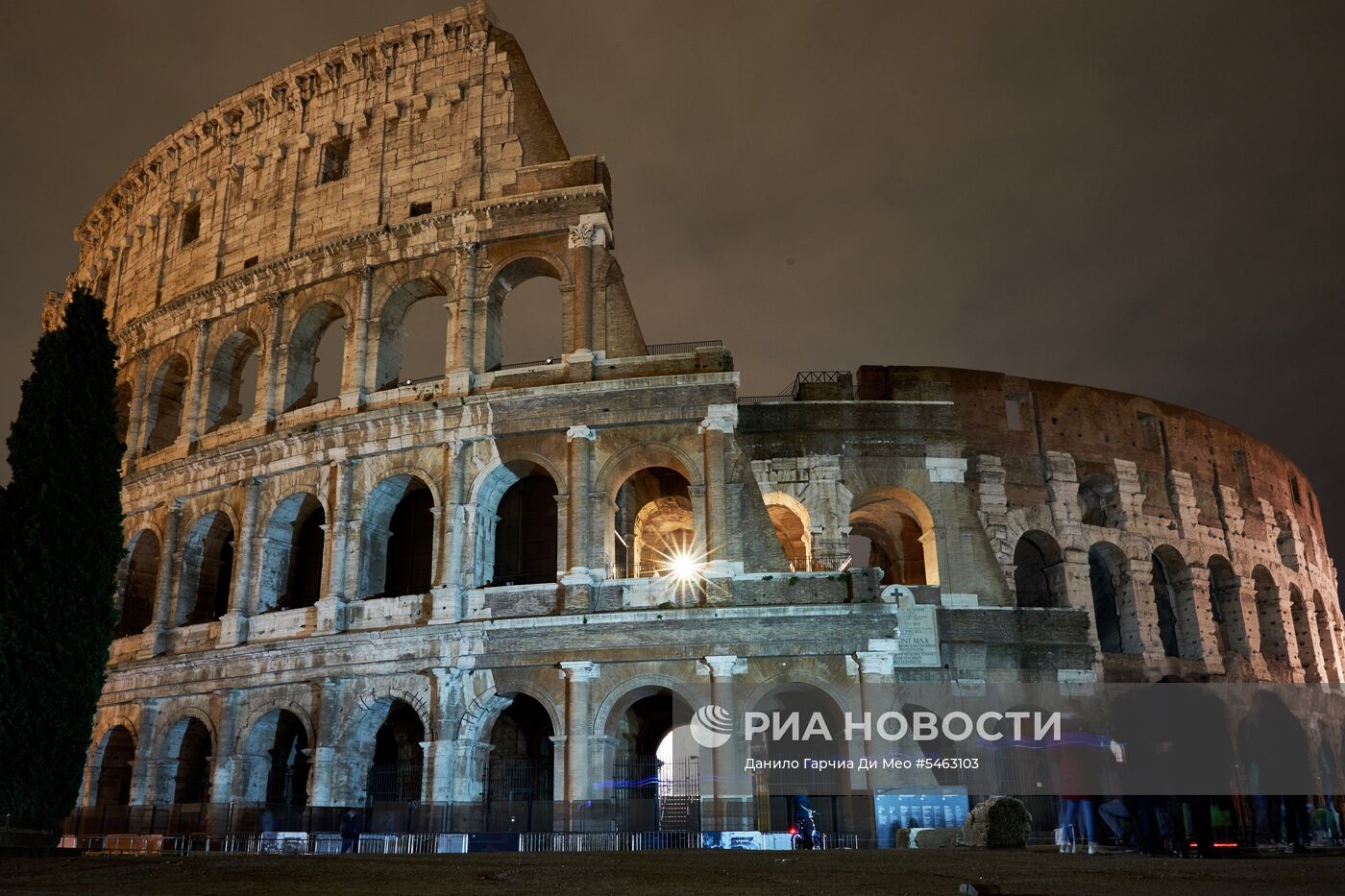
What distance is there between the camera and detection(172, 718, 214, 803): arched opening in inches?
835

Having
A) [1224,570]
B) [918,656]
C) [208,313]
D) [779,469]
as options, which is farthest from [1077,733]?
[208,313]

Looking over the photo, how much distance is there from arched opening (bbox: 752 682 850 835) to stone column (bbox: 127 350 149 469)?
1551cm

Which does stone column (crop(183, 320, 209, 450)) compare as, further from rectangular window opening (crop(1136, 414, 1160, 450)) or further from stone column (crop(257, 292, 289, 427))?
rectangular window opening (crop(1136, 414, 1160, 450))

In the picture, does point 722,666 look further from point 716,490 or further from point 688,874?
point 688,874

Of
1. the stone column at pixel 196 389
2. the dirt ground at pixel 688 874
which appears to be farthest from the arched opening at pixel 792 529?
the stone column at pixel 196 389

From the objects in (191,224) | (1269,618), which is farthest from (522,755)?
(1269,618)

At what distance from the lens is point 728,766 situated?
56.1 ft

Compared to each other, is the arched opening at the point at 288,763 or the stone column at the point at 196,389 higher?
the stone column at the point at 196,389

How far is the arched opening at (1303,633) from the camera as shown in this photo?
3088cm

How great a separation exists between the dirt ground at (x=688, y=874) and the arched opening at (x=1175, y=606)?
587 inches

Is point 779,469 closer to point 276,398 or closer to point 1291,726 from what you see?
point 276,398

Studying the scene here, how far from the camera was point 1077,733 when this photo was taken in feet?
71.5

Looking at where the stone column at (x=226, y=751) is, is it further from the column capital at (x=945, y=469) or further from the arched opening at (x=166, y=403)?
the column capital at (x=945, y=469)

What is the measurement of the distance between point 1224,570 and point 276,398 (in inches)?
963
